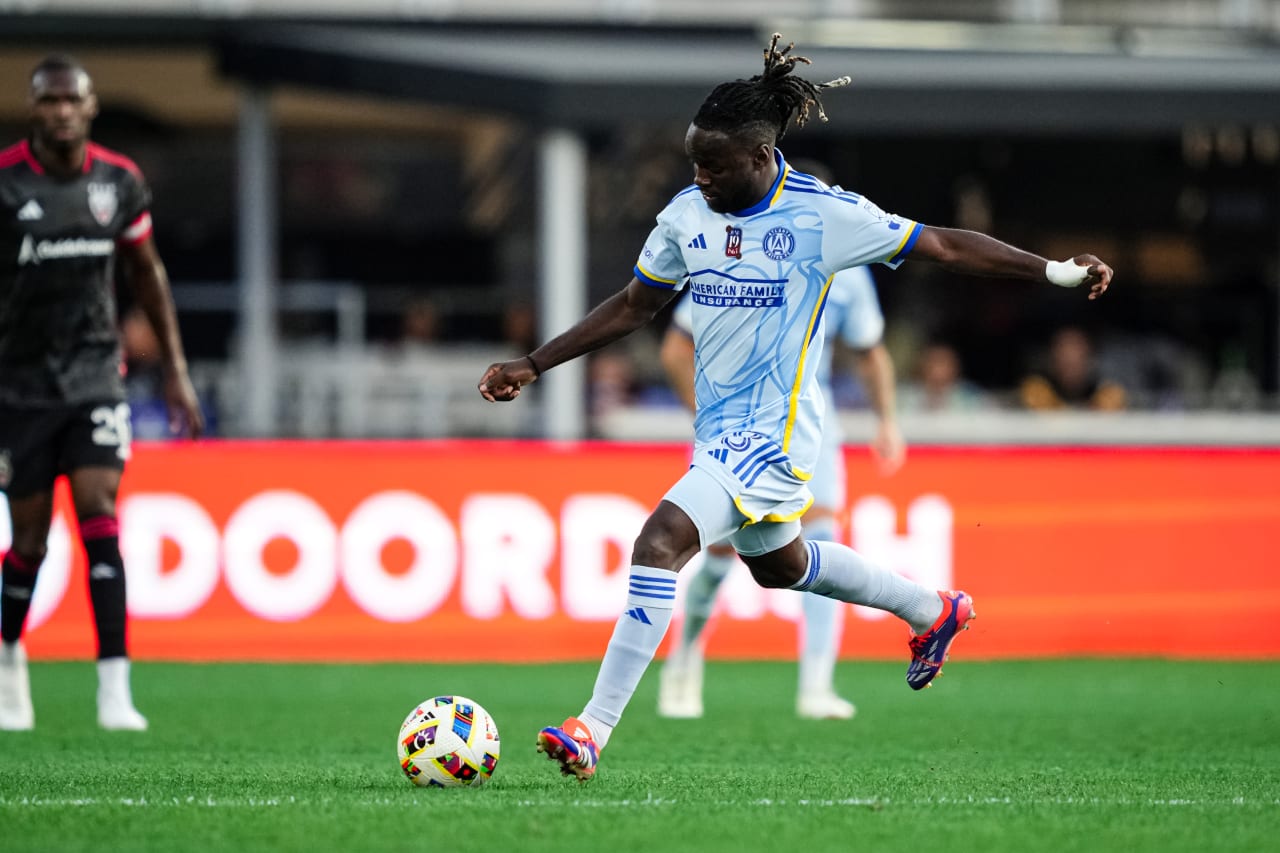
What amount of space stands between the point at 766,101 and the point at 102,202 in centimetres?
314

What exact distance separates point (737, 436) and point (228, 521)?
613 centimetres

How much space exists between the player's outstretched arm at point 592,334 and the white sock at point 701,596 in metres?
2.65

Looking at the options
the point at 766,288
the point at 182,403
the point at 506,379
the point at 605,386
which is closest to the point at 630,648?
the point at 506,379

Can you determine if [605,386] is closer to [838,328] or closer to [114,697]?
[838,328]

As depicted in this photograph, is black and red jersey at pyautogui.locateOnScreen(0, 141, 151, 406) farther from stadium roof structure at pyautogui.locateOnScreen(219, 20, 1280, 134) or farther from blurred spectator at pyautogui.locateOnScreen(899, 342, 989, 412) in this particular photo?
blurred spectator at pyautogui.locateOnScreen(899, 342, 989, 412)

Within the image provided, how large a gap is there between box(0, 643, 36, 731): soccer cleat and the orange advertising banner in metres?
3.09

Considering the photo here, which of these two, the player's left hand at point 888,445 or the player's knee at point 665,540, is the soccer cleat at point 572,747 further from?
the player's left hand at point 888,445

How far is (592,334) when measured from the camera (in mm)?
6223

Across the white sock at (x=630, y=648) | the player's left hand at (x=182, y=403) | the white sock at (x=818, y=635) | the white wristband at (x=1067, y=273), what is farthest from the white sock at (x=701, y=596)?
the white wristband at (x=1067, y=273)

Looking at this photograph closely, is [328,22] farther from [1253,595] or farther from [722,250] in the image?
[722,250]

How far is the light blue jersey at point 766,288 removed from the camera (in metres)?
5.98

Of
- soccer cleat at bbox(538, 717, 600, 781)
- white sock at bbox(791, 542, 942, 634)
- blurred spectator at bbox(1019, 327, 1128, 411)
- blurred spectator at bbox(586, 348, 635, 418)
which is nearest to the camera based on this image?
soccer cleat at bbox(538, 717, 600, 781)

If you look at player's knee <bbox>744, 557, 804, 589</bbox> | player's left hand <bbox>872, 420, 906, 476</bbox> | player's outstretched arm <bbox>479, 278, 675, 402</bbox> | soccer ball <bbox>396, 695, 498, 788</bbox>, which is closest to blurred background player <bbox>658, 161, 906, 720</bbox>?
player's left hand <bbox>872, 420, 906, 476</bbox>

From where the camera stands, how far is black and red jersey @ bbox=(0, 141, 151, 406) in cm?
770
